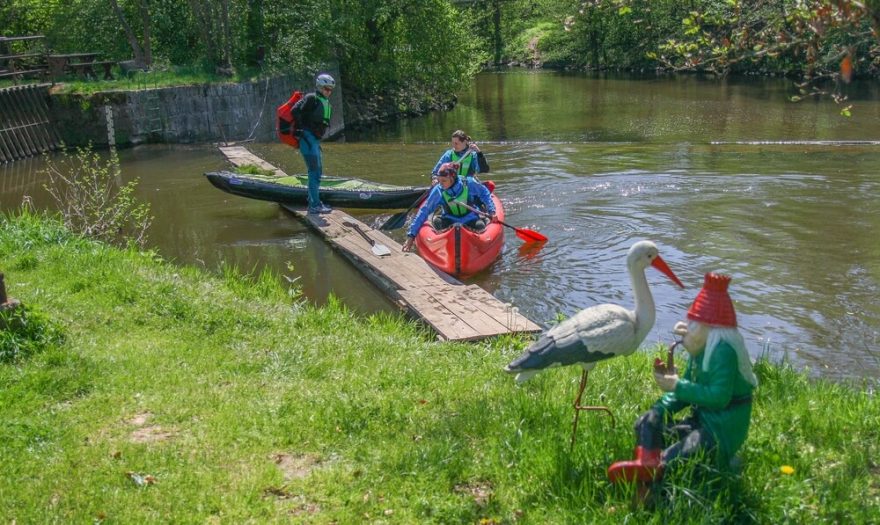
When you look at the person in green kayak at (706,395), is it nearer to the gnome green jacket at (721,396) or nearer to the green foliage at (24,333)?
the gnome green jacket at (721,396)

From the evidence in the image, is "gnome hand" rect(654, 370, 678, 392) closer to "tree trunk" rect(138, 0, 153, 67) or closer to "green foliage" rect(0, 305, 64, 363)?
"green foliage" rect(0, 305, 64, 363)

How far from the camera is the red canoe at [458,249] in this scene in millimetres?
10289

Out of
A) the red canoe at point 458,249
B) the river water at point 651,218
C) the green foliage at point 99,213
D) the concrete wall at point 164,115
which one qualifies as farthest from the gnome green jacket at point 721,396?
the concrete wall at point 164,115

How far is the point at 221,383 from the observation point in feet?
18.9

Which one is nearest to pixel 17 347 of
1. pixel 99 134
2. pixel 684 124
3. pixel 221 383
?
pixel 221 383

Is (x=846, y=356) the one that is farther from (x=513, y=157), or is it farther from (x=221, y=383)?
(x=513, y=157)

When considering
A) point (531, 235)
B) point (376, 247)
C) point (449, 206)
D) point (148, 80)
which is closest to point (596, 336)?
point (376, 247)

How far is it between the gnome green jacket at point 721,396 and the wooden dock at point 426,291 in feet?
11.8

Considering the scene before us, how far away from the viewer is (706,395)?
369 cm

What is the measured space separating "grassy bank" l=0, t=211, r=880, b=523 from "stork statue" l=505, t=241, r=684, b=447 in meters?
0.49

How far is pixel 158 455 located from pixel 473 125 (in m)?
24.2

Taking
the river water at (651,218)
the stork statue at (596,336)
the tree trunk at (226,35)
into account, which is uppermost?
the tree trunk at (226,35)

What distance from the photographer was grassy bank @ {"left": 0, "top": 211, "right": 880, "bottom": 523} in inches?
159

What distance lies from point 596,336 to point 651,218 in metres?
9.65
